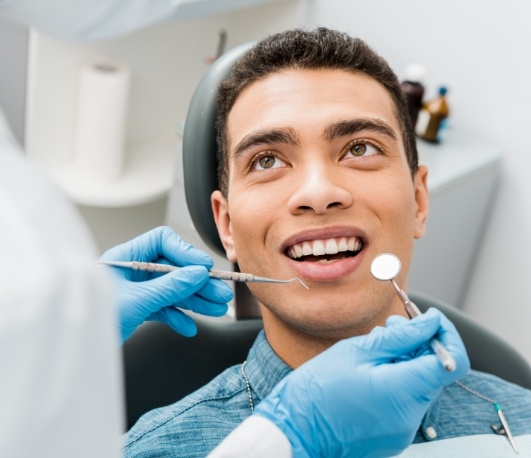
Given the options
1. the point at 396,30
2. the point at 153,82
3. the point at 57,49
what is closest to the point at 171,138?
the point at 153,82

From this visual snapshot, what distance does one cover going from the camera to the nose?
132 centimetres

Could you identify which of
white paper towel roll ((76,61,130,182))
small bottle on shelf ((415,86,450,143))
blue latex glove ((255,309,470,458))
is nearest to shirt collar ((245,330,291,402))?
blue latex glove ((255,309,470,458))

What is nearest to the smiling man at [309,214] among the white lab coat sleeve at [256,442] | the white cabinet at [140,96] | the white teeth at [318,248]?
the white teeth at [318,248]

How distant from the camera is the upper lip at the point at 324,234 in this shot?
134cm

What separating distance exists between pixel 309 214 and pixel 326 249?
0.07 m

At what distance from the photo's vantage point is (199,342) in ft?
5.05

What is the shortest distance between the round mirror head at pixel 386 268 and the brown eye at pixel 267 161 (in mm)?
330

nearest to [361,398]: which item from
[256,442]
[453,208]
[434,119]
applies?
[256,442]

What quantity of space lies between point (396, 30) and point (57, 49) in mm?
1084

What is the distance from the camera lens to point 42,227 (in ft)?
1.93

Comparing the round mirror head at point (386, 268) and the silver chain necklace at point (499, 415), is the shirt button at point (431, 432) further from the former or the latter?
the round mirror head at point (386, 268)

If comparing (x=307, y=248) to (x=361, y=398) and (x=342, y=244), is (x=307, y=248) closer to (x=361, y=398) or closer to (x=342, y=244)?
(x=342, y=244)

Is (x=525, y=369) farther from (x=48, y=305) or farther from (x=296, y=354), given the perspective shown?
(x=48, y=305)

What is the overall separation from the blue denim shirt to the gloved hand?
4.6 inches
